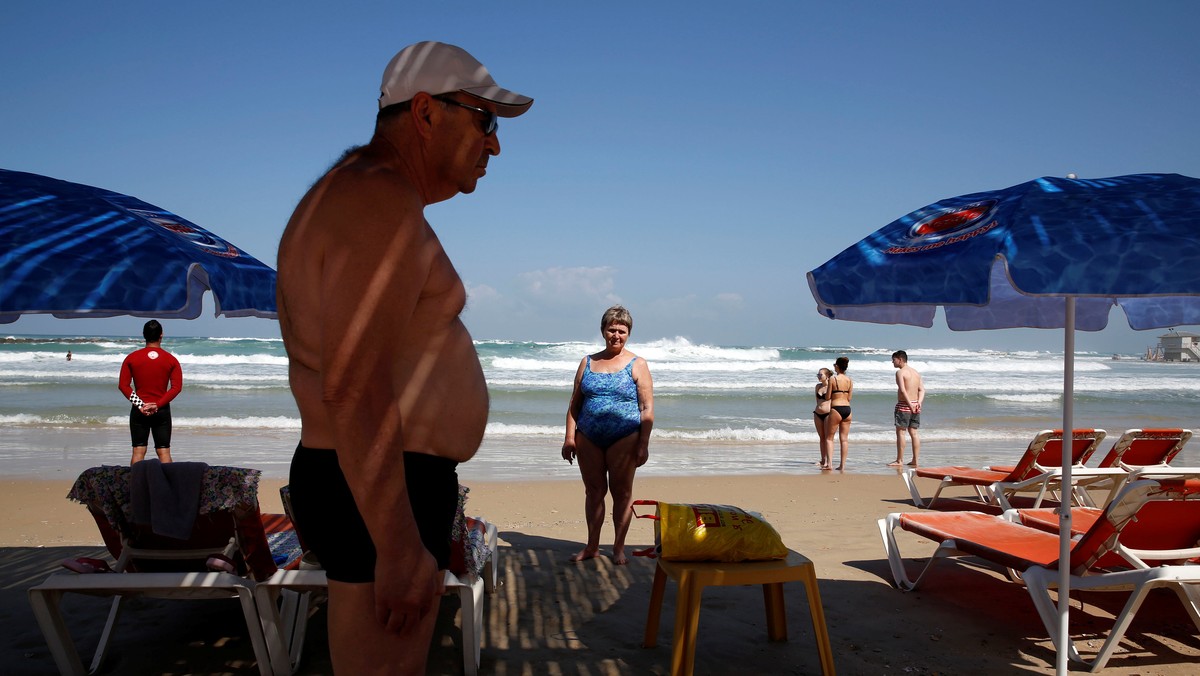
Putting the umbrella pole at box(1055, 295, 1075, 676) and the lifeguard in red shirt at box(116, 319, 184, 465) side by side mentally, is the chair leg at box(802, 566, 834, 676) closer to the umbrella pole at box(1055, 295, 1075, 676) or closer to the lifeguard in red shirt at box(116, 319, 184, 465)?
the umbrella pole at box(1055, 295, 1075, 676)

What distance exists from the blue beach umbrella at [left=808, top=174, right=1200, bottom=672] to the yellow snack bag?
1.14 metres

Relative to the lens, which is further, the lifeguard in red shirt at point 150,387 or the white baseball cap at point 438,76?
the lifeguard in red shirt at point 150,387

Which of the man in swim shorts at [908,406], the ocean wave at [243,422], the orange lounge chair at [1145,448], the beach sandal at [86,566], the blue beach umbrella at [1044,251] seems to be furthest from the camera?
the ocean wave at [243,422]

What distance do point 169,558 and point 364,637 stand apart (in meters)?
2.78

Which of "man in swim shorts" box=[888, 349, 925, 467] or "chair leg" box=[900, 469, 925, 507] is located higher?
"man in swim shorts" box=[888, 349, 925, 467]

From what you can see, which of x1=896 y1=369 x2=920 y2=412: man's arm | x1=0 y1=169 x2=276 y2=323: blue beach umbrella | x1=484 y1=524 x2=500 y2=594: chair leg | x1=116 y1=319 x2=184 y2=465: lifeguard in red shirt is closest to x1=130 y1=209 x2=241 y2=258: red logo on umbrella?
x1=0 y1=169 x2=276 y2=323: blue beach umbrella

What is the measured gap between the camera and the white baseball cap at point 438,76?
1.71 meters

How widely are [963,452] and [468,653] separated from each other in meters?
12.3

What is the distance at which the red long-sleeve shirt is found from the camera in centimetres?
862

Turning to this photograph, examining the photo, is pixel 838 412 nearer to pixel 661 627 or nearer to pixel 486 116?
pixel 661 627

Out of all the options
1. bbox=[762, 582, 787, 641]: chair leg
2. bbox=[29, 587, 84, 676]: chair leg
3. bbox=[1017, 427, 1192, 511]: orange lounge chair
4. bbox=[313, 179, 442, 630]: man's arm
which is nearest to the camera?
bbox=[313, 179, 442, 630]: man's arm

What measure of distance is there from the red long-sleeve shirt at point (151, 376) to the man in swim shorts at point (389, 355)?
25.9ft

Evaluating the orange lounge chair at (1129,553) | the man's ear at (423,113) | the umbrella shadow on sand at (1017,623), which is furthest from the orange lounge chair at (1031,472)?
the man's ear at (423,113)

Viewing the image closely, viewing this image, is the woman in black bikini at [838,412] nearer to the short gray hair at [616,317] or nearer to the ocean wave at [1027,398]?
the short gray hair at [616,317]
